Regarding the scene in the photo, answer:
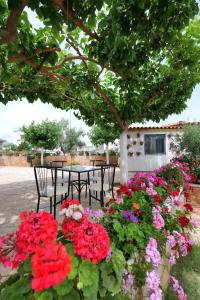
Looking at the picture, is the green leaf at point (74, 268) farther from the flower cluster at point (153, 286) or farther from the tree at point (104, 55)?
the tree at point (104, 55)

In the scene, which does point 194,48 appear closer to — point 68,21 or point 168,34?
point 168,34

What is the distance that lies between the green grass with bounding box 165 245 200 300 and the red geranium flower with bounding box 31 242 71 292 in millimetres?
1674

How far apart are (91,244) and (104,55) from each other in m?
2.68

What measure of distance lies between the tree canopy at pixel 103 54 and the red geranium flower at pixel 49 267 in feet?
6.79

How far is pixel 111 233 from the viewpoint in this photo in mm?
1368

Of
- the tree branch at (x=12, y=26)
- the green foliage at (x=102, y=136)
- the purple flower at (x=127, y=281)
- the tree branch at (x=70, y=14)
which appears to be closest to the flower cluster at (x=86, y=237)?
the purple flower at (x=127, y=281)

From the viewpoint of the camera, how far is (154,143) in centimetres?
1197

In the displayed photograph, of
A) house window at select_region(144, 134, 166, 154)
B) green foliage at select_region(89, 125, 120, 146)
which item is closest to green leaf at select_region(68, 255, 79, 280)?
house window at select_region(144, 134, 166, 154)

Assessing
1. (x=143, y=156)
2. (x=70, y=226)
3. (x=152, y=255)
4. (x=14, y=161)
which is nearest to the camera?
(x=70, y=226)

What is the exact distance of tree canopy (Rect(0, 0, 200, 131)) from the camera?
214 centimetres

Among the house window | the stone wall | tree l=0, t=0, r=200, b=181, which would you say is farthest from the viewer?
the house window

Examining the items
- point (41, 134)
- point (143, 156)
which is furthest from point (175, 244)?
point (41, 134)

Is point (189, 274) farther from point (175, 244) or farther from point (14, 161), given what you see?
point (14, 161)

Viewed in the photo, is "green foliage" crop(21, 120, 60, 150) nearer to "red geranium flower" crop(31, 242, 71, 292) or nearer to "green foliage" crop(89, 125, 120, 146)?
"green foliage" crop(89, 125, 120, 146)
